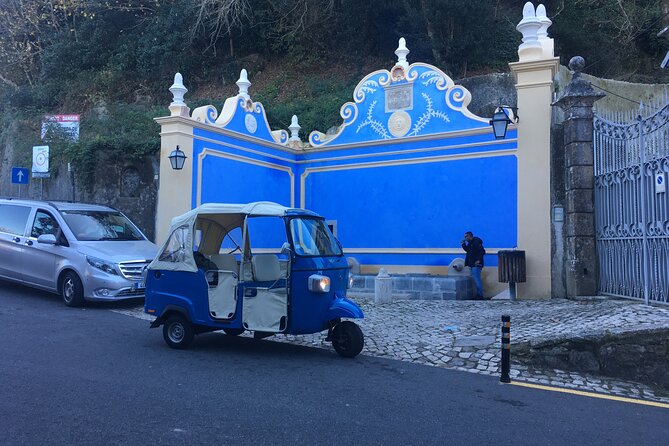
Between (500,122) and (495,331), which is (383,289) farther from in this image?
(500,122)

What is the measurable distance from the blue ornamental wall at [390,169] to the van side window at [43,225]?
3.01 m

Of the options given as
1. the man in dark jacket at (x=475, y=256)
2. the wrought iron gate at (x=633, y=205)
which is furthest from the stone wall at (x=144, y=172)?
the wrought iron gate at (x=633, y=205)

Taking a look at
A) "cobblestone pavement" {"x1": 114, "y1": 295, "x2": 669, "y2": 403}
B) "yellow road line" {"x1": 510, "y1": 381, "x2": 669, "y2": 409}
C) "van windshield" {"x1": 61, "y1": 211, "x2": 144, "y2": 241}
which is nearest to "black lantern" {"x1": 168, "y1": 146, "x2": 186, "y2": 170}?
"van windshield" {"x1": 61, "y1": 211, "x2": 144, "y2": 241}

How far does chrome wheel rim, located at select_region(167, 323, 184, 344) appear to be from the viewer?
7472 mm

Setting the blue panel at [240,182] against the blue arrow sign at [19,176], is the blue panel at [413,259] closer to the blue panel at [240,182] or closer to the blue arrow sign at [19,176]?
the blue panel at [240,182]

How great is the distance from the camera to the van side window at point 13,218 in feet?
38.1

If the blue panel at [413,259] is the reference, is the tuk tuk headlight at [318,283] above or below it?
below

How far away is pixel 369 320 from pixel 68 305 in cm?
581

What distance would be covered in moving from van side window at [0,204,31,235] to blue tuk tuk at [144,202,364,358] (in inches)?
221

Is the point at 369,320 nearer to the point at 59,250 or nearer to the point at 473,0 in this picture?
the point at 59,250

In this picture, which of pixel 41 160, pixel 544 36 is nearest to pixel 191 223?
pixel 544 36

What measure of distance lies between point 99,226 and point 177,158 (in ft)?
7.51

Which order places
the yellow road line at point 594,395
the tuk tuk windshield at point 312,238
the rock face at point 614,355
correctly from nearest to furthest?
the yellow road line at point 594,395, the rock face at point 614,355, the tuk tuk windshield at point 312,238

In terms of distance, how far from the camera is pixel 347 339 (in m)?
7.16
